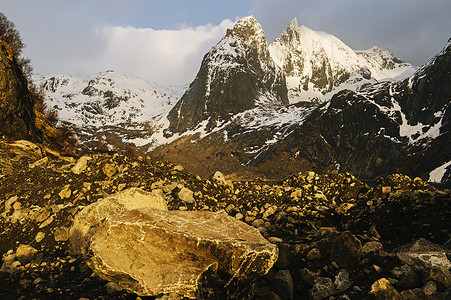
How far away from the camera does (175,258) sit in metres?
4.78

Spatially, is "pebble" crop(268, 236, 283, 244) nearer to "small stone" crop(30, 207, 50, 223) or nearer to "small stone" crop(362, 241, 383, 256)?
"small stone" crop(362, 241, 383, 256)

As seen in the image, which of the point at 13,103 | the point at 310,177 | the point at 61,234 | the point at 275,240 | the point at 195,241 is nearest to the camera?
the point at 195,241

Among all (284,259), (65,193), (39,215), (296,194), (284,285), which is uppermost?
(296,194)

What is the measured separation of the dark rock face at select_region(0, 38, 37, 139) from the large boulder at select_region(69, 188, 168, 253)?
617 inches

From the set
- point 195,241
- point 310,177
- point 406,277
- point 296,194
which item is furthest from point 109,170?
point 310,177

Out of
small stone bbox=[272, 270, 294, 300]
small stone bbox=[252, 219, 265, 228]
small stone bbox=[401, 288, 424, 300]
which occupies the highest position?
small stone bbox=[401, 288, 424, 300]

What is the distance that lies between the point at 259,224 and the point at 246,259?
13.9 ft

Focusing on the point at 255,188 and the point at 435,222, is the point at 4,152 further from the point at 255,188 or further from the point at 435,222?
the point at 435,222

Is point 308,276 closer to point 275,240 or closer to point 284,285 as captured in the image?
point 284,285

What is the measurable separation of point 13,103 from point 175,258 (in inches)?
918

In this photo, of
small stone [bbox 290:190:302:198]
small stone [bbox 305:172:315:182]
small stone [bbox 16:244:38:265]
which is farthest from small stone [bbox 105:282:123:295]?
small stone [bbox 305:172:315:182]

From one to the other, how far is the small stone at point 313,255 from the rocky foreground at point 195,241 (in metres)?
0.02

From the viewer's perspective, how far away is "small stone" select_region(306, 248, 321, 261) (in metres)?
5.77

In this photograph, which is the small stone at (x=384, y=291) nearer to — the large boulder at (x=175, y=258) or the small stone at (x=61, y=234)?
the large boulder at (x=175, y=258)
